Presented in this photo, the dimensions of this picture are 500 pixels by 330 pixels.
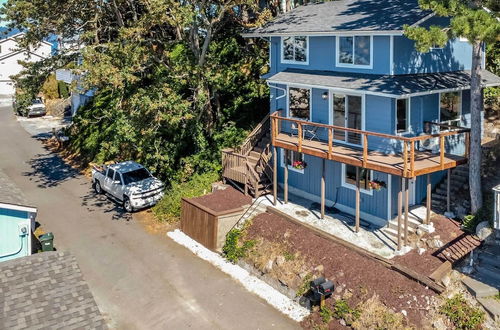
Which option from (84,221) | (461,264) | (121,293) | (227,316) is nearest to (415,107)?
(461,264)

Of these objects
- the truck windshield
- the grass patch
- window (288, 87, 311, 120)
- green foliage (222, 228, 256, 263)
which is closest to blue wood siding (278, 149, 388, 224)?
window (288, 87, 311, 120)

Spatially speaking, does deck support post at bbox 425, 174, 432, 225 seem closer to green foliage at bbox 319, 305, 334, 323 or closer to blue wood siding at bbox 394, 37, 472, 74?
blue wood siding at bbox 394, 37, 472, 74

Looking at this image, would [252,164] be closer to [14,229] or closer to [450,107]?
[450,107]

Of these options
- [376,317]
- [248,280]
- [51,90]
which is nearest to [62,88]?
[51,90]

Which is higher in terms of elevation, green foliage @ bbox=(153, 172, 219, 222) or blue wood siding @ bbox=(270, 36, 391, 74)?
blue wood siding @ bbox=(270, 36, 391, 74)

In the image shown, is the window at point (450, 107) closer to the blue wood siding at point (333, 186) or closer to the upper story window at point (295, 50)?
the blue wood siding at point (333, 186)
